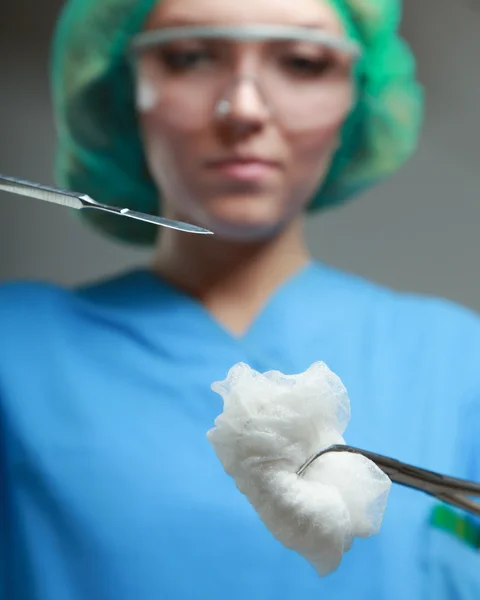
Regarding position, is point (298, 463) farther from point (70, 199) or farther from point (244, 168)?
point (244, 168)

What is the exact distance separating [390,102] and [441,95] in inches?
6.9

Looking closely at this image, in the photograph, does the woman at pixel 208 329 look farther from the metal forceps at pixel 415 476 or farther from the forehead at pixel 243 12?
the metal forceps at pixel 415 476

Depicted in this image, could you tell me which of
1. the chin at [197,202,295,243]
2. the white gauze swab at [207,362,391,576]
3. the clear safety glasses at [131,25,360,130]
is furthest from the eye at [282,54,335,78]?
the white gauze swab at [207,362,391,576]

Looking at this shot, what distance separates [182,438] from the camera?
597 millimetres

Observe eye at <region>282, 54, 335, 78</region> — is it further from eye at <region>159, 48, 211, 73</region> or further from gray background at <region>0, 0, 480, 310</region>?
gray background at <region>0, 0, 480, 310</region>

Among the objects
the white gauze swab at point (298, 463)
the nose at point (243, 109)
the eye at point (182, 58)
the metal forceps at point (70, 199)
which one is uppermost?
the eye at point (182, 58)

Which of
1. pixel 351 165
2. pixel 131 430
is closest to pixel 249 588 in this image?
pixel 131 430

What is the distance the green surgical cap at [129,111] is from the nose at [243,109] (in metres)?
0.11

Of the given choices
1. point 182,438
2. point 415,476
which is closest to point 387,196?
point 182,438

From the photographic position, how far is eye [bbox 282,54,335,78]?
0.67 m

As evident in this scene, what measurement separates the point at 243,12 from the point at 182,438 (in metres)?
0.32

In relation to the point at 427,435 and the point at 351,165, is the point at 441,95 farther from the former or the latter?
the point at 427,435

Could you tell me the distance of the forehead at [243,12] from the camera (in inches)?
25.8

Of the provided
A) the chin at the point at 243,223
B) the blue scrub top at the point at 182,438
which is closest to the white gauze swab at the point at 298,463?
the blue scrub top at the point at 182,438
